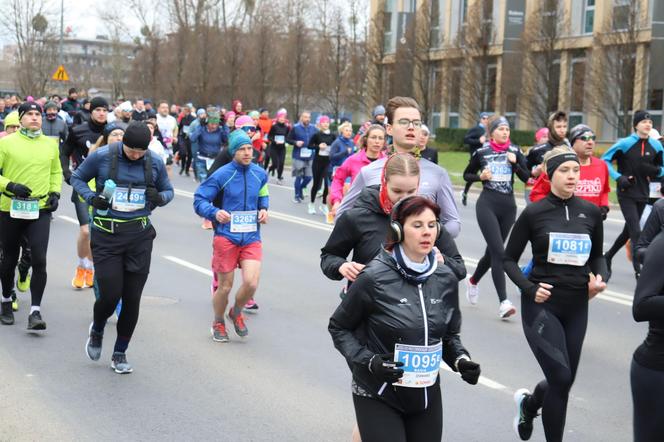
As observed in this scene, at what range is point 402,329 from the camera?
14.1 ft

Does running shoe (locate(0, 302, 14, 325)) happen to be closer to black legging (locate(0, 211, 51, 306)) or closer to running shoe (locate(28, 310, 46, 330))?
black legging (locate(0, 211, 51, 306))

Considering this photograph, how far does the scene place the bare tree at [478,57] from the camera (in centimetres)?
4647

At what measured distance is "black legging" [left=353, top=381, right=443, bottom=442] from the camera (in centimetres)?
430

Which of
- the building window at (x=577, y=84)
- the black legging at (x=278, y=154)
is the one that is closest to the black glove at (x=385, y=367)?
the black legging at (x=278, y=154)

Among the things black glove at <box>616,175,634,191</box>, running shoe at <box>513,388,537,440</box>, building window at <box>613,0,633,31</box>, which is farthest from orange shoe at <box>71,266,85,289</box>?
building window at <box>613,0,633,31</box>

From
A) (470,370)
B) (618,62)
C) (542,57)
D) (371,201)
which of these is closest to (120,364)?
(371,201)

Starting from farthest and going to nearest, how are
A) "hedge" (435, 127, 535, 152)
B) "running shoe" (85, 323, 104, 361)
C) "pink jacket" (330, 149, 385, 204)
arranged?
"hedge" (435, 127, 535, 152), "pink jacket" (330, 149, 385, 204), "running shoe" (85, 323, 104, 361)

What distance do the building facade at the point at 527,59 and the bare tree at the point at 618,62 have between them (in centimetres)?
4

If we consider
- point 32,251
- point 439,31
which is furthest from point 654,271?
point 439,31

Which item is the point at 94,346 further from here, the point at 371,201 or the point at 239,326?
the point at 371,201

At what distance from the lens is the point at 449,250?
5.30m

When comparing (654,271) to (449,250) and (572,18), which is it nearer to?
(449,250)

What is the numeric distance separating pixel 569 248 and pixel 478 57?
4171cm

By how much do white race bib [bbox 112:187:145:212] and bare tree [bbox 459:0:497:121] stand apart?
39718 millimetres
